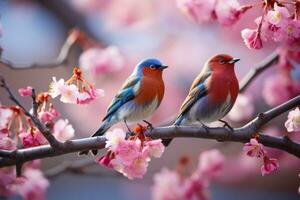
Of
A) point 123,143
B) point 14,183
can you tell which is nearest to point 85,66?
point 14,183

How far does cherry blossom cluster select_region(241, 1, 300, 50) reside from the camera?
5.36 feet

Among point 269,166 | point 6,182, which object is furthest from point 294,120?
point 6,182

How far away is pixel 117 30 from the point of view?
3998 mm

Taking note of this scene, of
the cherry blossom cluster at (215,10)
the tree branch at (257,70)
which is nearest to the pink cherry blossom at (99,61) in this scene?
the cherry blossom cluster at (215,10)

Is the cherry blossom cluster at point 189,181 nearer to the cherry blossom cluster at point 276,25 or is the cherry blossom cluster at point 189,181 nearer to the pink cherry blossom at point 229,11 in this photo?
the pink cherry blossom at point 229,11

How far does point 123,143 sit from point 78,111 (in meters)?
2.11

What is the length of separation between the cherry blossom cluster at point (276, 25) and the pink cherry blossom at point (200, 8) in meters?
0.39

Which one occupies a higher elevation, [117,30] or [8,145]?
[8,145]

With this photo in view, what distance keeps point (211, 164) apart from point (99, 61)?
71 cm

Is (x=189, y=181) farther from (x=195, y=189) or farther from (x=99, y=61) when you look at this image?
(x=99, y=61)

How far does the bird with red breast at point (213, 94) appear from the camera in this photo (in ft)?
5.96

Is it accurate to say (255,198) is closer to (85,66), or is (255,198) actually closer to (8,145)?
(85,66)

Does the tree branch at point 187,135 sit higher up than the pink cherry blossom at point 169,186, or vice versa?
the tree branch at point 187,135

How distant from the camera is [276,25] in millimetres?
1654
